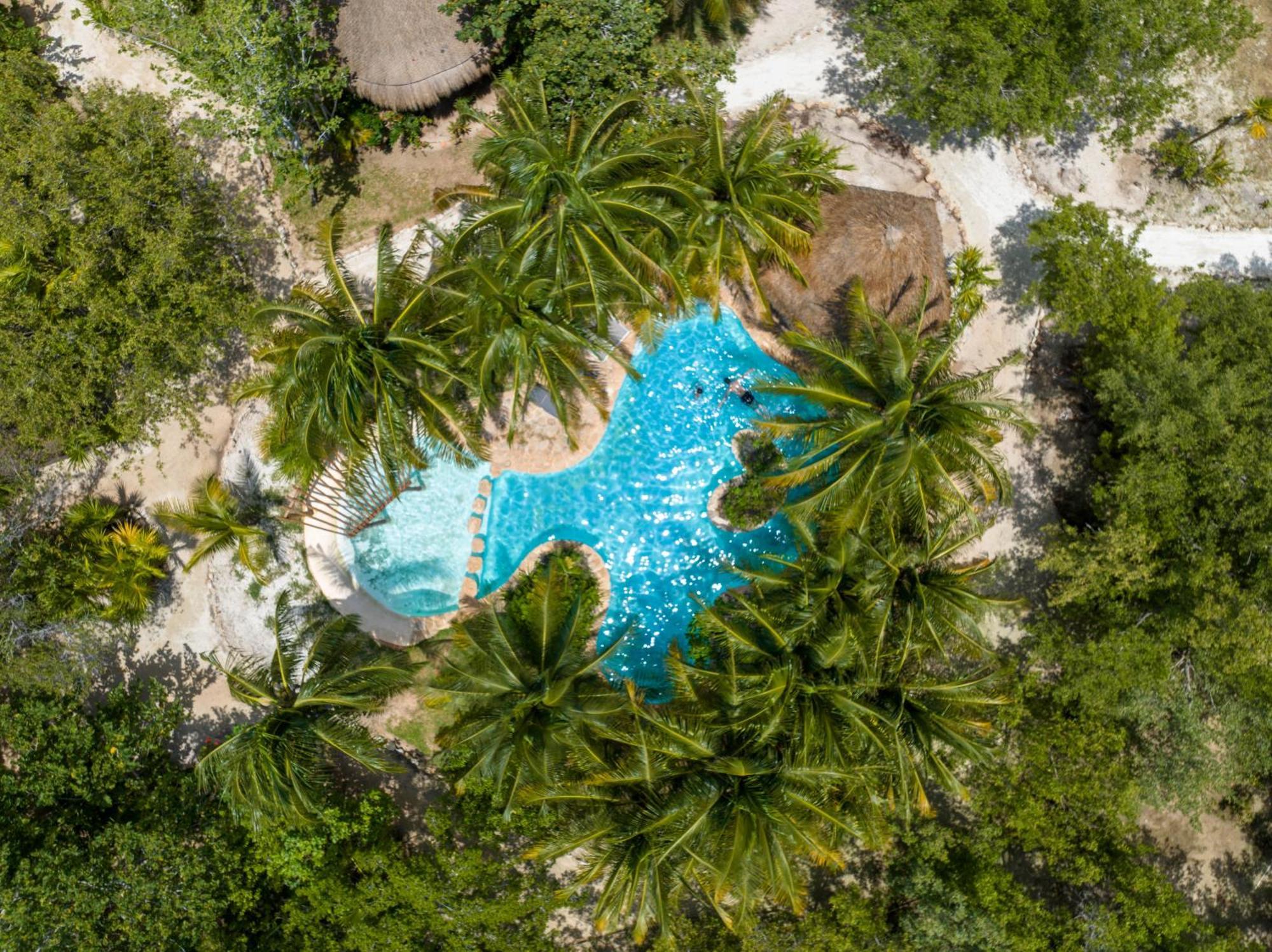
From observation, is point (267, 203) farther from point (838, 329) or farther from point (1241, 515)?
point (1241, 515)

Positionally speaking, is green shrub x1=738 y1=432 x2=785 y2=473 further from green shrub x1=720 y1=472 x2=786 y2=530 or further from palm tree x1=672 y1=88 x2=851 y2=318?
palm tree x1=672 y1=88 x2=851 y2=318

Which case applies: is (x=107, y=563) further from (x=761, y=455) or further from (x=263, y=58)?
(x=761, y=455)

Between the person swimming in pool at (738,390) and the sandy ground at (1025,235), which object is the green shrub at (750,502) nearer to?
the person swimming in pool at (738,390)

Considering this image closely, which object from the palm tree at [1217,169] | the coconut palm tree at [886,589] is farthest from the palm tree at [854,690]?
the palm tree at [1217,169]

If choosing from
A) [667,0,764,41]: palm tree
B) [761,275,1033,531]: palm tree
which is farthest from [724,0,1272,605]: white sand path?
[761,275,1033,531]: palm tree

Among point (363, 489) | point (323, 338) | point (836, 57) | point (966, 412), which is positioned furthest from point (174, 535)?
point (836, 57)

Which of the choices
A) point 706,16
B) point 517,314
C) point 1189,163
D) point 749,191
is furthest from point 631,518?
point 1189,163
